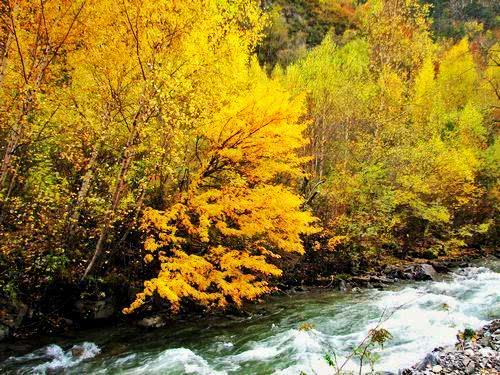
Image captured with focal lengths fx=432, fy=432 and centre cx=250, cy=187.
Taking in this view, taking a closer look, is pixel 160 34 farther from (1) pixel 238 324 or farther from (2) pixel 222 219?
(1) pixel 238 324

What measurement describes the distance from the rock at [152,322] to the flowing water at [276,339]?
1.02 feet

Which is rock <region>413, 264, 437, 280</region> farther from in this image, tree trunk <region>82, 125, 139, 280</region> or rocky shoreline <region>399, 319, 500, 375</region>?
tree trunk <region>82, 125, 139, 280</region>

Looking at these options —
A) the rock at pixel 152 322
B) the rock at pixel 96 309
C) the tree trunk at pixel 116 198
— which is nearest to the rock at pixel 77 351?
the rock at pixel 96 309

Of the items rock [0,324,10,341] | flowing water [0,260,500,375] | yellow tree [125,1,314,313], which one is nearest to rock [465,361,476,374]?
flowing water [0,260,500,375]

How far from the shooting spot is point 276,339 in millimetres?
10656

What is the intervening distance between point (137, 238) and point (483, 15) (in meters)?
86.3

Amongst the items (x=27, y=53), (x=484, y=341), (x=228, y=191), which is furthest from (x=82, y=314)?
(x=484, y=341)

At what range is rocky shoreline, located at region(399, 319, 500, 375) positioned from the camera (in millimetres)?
7402

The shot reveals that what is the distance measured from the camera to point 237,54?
516 inches

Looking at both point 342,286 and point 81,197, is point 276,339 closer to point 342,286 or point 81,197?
point 81,197

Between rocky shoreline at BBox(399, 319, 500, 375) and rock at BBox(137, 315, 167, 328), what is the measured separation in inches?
261

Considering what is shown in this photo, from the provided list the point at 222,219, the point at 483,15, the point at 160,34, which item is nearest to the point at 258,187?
the point at 222,219

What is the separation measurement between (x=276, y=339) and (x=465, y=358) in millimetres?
4344

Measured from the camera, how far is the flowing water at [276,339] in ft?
29.4
